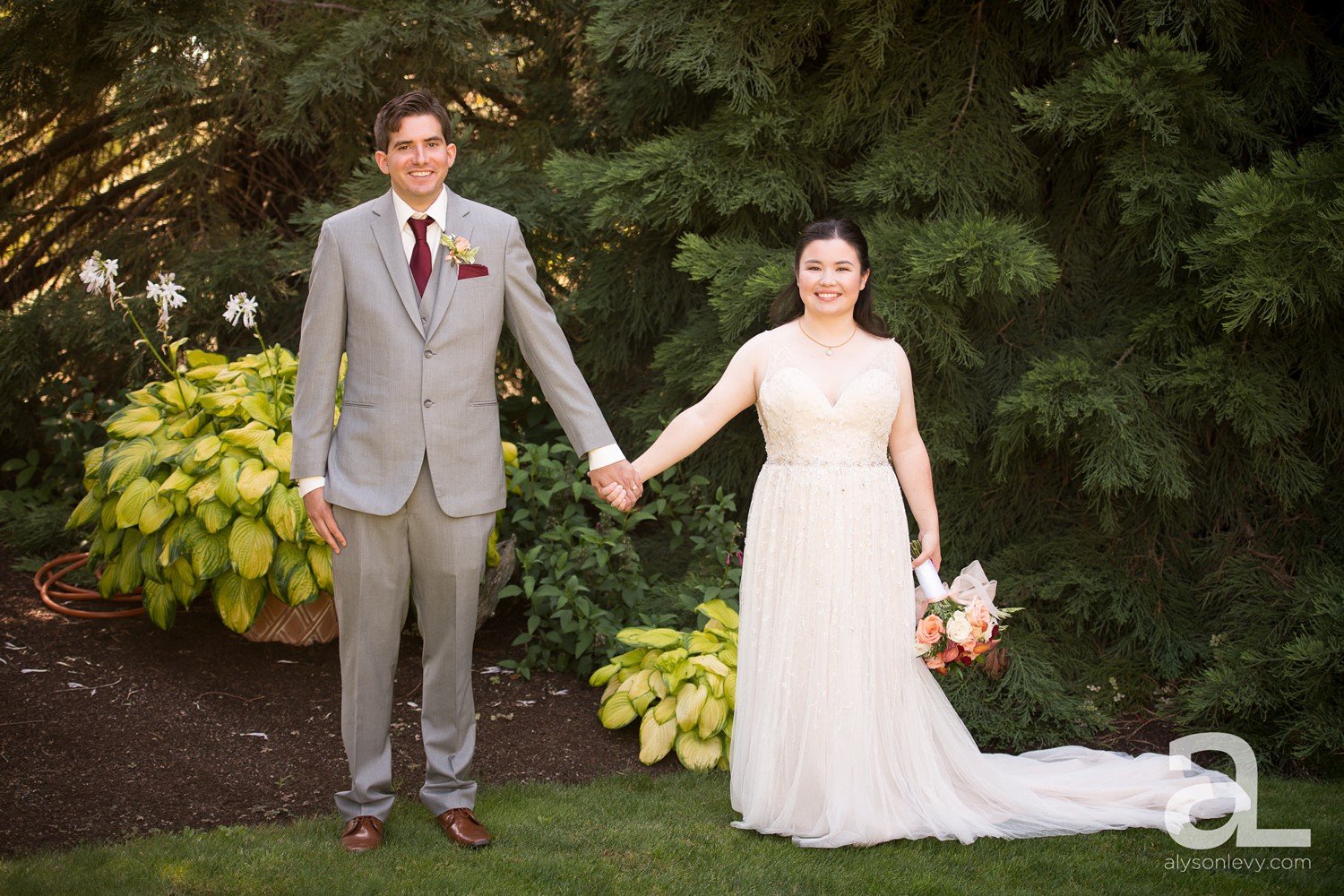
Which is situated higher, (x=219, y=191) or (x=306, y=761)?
(x=219, y=191)

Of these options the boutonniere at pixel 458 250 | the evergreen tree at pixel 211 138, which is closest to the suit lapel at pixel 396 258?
the boutonniere at pixel 458 250

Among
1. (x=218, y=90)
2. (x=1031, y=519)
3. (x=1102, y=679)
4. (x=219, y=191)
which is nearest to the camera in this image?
(x=1102, y=679)

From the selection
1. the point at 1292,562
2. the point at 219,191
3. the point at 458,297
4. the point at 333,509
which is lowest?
the point at 1292,562

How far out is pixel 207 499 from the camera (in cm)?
427

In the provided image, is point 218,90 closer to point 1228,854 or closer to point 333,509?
point 333,509

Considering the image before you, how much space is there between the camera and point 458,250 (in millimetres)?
3078

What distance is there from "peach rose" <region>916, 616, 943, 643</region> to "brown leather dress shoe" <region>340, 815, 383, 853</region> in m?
1.65

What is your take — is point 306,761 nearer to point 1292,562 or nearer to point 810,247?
point 810,247

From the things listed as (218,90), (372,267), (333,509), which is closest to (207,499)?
(333,509)

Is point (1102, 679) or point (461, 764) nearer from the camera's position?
point (461, 764)

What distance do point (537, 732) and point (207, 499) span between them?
150cm

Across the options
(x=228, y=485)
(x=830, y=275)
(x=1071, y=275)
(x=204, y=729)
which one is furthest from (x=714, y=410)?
(x=1071, y=275)

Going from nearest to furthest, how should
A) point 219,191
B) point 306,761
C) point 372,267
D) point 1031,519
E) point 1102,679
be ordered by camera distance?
point 372,267 < point 306,761 < point 1102,679 < point 1031,519 < point 219,191

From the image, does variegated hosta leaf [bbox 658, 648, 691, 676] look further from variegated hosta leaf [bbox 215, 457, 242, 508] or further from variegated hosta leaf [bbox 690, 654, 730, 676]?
variegated hosta leaf [bbox 215, 457, 242, 508]
